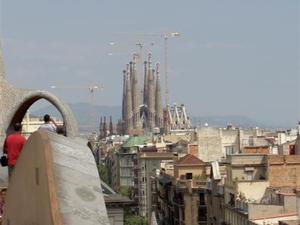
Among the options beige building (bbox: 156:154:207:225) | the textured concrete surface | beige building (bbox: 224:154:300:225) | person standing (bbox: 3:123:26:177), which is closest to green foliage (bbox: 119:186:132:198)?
beige building (bbox: 156:154:207:225)

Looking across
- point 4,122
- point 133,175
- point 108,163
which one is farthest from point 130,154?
point 4,122

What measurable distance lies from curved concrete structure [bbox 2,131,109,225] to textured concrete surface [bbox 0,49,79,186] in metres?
2.15

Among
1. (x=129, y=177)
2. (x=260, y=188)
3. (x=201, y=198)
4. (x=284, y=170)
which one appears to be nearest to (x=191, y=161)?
(x=201, y=198)

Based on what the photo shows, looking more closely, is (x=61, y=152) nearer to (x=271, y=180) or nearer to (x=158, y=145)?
(x=271, y=180)

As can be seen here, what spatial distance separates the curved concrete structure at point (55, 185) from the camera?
5184 mm

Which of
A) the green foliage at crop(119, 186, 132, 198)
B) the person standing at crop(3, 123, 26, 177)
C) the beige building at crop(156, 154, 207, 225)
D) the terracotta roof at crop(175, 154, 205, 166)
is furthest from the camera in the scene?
the green foliage at crop(119, 186, 132, 198)

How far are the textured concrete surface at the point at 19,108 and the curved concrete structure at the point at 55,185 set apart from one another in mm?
2148

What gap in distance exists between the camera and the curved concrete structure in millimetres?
5184

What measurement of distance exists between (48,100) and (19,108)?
29 centimetres

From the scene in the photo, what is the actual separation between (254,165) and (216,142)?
2957cm

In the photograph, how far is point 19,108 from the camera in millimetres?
8578

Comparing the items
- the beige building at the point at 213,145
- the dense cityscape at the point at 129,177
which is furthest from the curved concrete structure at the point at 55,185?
the beige building at the point at 213,145

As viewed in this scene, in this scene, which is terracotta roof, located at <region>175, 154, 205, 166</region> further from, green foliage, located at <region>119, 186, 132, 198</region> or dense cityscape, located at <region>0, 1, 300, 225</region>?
green foliage, located at <region>119, 186, 132, 198</region>

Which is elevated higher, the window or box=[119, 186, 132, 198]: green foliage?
the window
